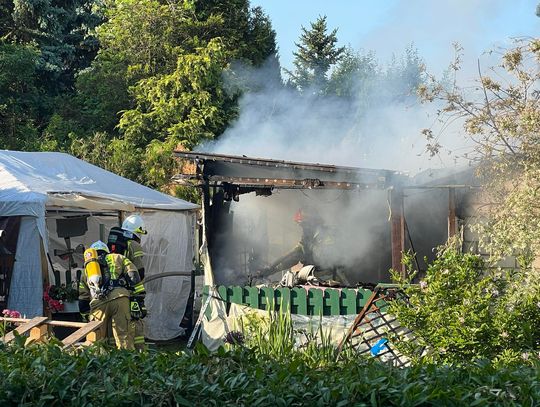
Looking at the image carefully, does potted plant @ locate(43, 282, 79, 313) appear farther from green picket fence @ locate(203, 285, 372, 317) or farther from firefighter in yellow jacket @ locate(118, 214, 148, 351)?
green picket fence @ locate(203, 285, 372, 317)

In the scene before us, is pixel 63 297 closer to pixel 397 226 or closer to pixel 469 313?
pixel 397 226

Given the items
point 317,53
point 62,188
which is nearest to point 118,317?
point 62,188

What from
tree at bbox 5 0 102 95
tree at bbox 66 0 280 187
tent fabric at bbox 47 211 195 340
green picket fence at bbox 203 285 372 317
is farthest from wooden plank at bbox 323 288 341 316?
tree at bbox 5 0 102 95

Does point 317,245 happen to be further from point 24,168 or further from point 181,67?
point 181,67

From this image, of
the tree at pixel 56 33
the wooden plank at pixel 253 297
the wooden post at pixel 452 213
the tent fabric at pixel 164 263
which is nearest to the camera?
the wooden plank at pixel 253 297

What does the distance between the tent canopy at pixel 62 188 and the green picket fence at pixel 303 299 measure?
293 centimetres

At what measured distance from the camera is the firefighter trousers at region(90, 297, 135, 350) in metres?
9.34

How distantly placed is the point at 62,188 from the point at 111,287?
364 centimetres

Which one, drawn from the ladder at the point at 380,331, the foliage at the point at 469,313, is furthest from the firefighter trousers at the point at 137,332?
the foliage at the point at 469,313

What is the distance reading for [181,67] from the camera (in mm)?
27188

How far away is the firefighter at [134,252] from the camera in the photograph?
31.6ft

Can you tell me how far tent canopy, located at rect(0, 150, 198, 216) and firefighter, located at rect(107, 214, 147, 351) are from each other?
2.01 meters

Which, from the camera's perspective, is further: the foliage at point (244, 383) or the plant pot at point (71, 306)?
the plant pot at point (71, 306)

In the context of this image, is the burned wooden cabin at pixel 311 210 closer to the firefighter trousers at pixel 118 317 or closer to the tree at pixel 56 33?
the firefighter trousers at pixel 118 317
